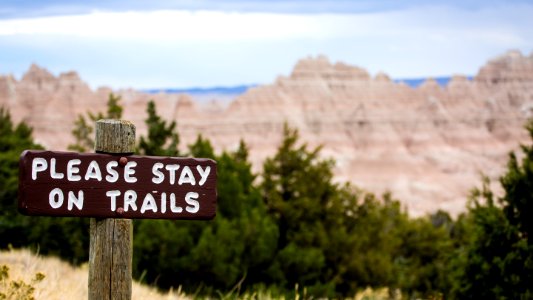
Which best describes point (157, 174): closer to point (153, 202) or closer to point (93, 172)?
point (153, 202)

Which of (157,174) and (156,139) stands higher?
(156,139)

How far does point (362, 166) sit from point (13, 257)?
118 meters

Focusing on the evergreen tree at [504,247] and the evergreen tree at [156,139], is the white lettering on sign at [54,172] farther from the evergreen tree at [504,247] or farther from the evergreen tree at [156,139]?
the evergreen tree at [156,139]

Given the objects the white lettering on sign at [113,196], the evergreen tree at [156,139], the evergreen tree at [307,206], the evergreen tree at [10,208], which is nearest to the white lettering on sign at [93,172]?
the white lettering on sign at [113,196]

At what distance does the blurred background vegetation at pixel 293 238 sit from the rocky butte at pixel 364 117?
8478 centimetres

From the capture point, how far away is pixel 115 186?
4.42 m

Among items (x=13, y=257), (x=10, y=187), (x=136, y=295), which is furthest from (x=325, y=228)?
(x=136, y=295)

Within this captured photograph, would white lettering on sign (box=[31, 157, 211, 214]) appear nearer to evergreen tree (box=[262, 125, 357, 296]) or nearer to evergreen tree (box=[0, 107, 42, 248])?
evergreen tree (box=[0, 107, 42, 248])

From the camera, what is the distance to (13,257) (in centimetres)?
877

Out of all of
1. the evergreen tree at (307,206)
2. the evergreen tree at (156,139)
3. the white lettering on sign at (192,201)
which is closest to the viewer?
the white lettering on sign at (192,201)

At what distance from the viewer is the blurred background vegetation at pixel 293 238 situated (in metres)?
12.6

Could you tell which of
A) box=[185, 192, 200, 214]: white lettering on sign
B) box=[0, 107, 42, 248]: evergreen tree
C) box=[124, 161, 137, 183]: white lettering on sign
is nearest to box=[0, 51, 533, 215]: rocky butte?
box=[0, 107, 42, 248]: evergreen tree

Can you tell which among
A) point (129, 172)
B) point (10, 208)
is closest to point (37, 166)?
point (129, 172)

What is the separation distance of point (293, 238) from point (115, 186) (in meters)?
18.4
